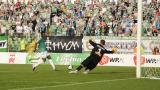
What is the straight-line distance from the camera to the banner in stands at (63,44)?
39.3 meters

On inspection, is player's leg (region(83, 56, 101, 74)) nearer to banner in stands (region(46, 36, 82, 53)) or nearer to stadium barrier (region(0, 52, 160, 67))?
stadium barrier (region(0, 52, 160, 67))

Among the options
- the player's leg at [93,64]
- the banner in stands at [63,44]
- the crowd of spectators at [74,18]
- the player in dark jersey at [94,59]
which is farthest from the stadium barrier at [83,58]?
the player's leg at [93,64]

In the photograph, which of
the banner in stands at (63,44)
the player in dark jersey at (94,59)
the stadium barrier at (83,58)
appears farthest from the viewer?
the banner in stands at (63,44)

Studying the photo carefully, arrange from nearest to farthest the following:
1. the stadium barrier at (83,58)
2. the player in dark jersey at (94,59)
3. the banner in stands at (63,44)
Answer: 1. the player in dark jersey at (94,59)
2. the stadium barrier at (83,58)
3. the banner in stands at (63,44)

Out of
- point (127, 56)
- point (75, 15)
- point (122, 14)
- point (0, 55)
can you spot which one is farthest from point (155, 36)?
point (0, 55)

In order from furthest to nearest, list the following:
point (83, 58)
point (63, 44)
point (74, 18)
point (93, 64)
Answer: point (74, 18) → point (63, 44) → point (83, 58) → point (93, 64)

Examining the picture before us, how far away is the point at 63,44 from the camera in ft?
131

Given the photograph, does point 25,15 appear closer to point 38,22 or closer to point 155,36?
point 38,22

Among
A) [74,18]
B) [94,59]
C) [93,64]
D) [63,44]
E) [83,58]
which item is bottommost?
[83,58]

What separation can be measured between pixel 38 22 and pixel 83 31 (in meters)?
3.83

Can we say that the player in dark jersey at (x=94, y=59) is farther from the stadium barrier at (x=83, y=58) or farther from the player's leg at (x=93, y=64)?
the stadium barrier at (x=83, y=58)

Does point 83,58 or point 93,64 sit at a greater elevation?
point 93,64

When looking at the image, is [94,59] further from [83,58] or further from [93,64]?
[83,58]

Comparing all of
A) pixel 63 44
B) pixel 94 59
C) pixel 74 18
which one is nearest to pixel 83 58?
pixel 63 44
